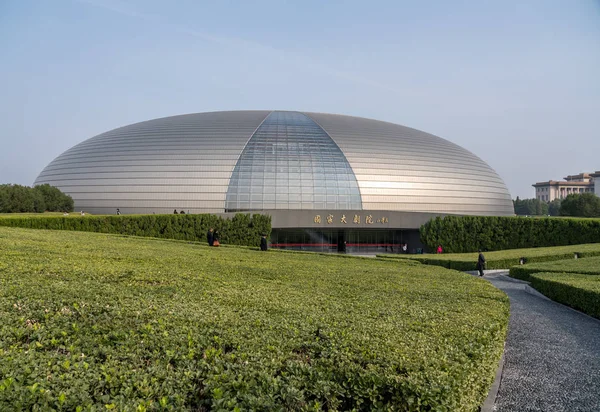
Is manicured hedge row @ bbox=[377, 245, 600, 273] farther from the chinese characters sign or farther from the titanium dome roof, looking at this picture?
the titanium dome roof

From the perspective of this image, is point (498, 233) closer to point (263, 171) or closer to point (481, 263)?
point (481, 263)

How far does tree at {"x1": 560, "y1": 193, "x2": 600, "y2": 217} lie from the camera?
2803 inches

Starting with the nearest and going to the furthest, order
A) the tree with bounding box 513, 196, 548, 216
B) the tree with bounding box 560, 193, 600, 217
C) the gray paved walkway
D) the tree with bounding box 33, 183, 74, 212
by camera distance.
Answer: the gray paved walkway → the tree with bounding box 33, 183, 74, 212 → the tree with bounding box 560, 193, 600, 217 → the tree with bounding box 513, 196, 548, 216

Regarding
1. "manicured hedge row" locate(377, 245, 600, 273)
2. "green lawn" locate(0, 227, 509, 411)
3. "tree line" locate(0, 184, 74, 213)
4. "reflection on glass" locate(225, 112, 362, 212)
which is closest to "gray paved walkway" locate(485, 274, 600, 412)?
"green lawn" locate(0, 227, 509, 411)

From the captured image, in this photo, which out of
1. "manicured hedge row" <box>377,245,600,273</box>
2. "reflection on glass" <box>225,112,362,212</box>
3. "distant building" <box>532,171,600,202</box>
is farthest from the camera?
"distant building" <box>532,171,600,202</box>

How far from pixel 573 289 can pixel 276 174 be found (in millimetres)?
30947

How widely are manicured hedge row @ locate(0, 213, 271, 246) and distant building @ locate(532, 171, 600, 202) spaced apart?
14581cm

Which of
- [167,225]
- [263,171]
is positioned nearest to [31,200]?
[167,225]

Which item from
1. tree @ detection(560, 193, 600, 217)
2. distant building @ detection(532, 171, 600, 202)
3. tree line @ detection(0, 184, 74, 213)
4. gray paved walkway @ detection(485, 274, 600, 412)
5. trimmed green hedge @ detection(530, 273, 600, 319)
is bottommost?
gray paved walkway @ detection(485, 274, 600, 412)

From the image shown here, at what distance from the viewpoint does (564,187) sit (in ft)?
520

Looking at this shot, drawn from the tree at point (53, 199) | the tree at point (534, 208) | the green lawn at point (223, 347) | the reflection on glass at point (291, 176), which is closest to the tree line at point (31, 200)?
the tree at point (53, 199)

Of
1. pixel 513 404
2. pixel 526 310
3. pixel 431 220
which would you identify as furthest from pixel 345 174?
pixel 513 404

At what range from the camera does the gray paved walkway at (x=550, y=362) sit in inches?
283

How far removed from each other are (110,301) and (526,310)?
41.9 ft
